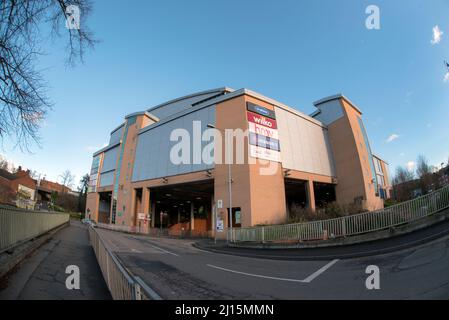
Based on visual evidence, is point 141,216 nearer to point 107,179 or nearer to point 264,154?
point 107,179

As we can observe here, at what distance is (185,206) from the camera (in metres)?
58.6

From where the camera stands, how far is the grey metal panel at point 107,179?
52706 millimetres

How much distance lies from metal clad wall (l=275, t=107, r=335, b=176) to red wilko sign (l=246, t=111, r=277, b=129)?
56.2 inches

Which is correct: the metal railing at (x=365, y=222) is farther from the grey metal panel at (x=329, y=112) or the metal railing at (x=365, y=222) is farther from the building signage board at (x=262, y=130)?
the grey metal panel at (x=329, y=112)

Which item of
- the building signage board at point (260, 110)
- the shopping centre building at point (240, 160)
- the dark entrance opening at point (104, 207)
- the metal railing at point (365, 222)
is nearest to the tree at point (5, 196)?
the shopping centre building at point (240, 160)

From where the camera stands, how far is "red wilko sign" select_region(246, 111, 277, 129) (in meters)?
28.4

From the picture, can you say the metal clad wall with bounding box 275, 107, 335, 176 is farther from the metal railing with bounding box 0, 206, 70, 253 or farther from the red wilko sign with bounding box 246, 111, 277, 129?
the metal railing with bounding box 0, 206, 70, 253

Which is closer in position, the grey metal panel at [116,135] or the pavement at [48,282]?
the pavement at [48,282]

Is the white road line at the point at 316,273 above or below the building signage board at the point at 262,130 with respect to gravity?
below

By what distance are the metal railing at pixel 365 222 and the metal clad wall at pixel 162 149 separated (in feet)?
49.7

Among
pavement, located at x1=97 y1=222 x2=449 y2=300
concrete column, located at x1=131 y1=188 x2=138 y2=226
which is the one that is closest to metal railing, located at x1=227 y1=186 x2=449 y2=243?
pavement, located at x1=97 y1=222 x2=449 y2=300

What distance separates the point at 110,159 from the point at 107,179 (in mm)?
4704
